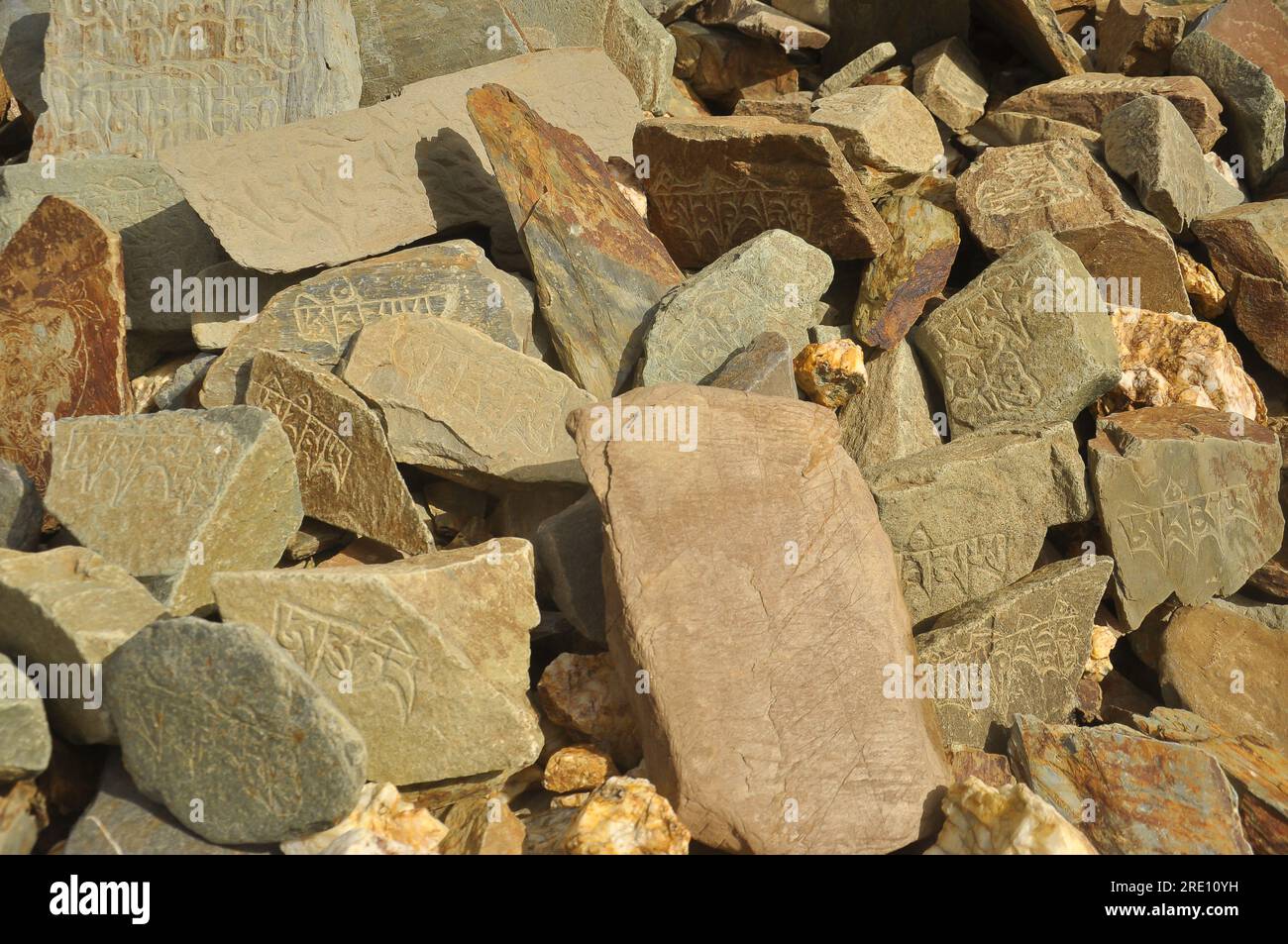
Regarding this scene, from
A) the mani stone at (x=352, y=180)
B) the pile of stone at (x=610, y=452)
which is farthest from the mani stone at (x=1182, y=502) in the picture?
the mani stone at (x=352, y=180)

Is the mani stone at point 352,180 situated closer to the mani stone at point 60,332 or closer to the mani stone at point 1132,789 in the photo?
the mani stone at point 60,332

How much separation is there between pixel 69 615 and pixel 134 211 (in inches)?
95.7

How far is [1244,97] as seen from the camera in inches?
229

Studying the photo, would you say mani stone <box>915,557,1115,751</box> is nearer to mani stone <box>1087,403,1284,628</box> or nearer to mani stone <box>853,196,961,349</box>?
mani stone <box>1087,403,1284,628</box>

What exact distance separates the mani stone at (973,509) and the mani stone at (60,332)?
297 cm

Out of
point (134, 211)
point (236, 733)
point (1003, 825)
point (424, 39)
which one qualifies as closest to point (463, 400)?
point (236, 733)

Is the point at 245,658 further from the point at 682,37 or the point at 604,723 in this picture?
the point at 682,37

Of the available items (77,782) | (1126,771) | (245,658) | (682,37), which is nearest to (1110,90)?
(682,37)

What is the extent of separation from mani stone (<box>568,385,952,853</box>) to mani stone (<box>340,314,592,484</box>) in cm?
60

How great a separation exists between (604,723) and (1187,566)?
7.57ft

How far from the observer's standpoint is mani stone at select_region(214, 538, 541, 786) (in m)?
2.78

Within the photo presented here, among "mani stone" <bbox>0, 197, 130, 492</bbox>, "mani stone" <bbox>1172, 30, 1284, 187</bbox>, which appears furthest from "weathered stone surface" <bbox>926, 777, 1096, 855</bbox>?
"mani stone" <bbox>1172, 30, 1284, 187</bbox>

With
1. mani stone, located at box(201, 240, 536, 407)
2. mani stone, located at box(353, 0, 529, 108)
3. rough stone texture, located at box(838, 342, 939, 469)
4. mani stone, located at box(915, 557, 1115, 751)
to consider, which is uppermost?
mani stone, located at box(353, 0, 529, 108)

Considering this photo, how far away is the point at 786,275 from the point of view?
4.28 meters
